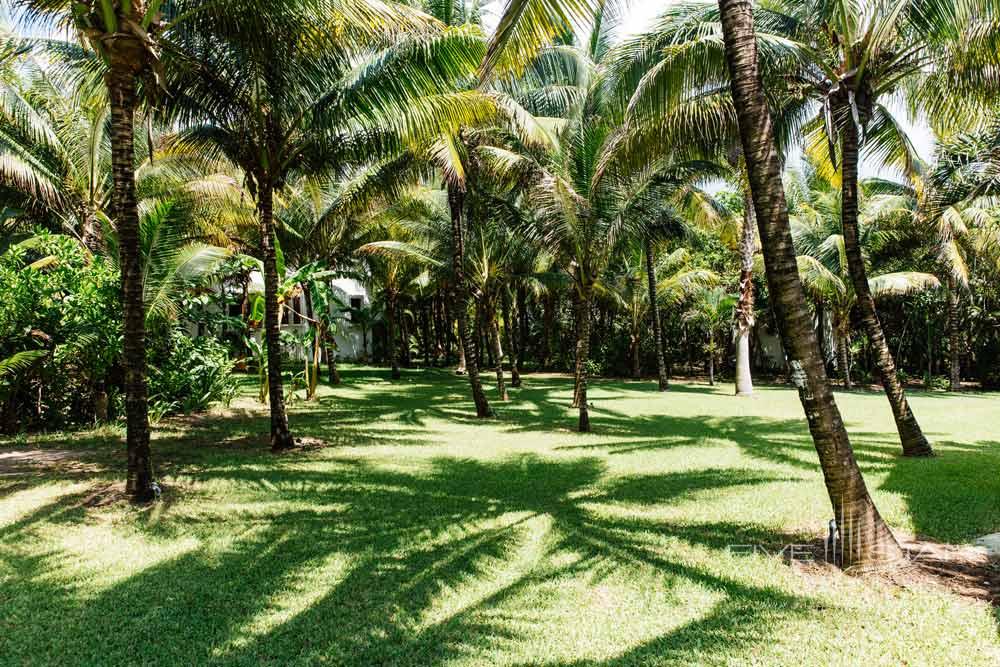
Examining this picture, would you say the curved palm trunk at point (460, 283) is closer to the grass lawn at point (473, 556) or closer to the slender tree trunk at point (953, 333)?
the grass lawn at point (473, 556)

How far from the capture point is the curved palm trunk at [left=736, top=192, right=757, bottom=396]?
1669 centimetres

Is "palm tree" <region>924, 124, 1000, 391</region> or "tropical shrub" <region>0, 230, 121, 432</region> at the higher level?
"palm tree" <region>924, 124, 1000, 391</region>

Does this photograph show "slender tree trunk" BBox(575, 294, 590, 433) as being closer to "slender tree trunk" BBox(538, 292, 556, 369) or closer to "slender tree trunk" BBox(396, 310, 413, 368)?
"slender tree trunk" BBox(538, 292, 556, 369)

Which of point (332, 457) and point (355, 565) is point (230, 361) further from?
point (355, 565)

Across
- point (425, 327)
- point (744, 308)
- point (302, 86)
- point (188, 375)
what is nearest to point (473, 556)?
point (302, 86)

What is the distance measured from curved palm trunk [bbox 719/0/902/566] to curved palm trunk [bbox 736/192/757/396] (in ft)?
43.2

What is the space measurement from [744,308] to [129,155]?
51.0 feet

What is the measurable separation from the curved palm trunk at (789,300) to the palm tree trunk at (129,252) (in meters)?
5.68

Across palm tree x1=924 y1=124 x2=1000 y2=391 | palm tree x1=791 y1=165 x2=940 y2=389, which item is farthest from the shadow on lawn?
palm tree x1=791 y1=165 x2=940 y2=389

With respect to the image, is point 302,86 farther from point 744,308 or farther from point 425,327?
point 425,327

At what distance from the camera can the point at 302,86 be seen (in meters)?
8.71

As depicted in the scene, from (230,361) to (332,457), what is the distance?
16.7 feet

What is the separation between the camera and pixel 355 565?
4.69 metres

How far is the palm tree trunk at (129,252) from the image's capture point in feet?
19.8
